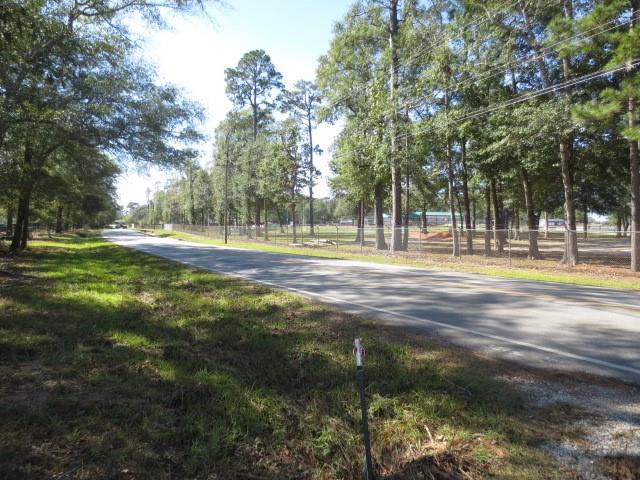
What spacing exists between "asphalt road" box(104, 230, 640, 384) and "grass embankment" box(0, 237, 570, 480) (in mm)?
820

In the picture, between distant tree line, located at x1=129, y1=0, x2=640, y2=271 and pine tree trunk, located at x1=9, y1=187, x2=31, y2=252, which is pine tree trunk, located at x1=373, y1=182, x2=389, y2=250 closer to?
distant tree line, located at x1=129, y1=0, x2=640, y2=271

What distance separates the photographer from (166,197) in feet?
327

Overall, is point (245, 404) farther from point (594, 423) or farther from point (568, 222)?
point (568, 222)

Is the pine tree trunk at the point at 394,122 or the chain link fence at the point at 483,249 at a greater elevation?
the pine tree trunk at the point at 394,122

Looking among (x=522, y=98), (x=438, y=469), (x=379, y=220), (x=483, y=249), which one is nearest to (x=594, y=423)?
(x=438, y=469)

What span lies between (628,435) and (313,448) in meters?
2.43

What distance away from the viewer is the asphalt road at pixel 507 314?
200 inches

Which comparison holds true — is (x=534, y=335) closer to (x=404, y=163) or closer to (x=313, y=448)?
(x=313, y=448)

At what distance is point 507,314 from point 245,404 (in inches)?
206

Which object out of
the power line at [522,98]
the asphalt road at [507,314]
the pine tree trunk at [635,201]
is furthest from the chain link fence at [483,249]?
the asphalt road at [507,314]

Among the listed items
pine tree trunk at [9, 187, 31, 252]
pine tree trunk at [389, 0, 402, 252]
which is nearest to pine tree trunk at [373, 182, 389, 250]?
pine tree trunk at [389, 0, 402, 252]

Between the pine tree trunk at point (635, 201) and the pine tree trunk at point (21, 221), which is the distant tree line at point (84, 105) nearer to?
the pine tree trunk at point (21, 221)

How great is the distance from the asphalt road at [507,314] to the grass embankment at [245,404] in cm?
82

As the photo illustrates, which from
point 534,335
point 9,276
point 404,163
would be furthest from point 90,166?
point 534,335
